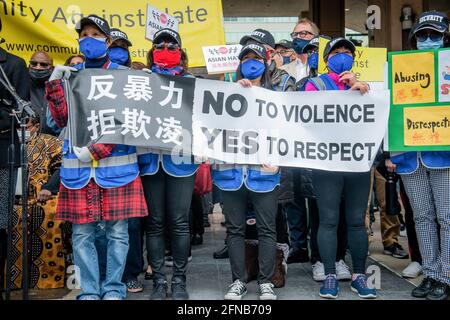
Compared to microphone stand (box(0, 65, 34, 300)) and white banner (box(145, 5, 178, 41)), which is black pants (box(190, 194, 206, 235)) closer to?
white banner (box(145, 5, 178, 41))

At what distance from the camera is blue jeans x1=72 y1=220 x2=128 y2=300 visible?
421cm

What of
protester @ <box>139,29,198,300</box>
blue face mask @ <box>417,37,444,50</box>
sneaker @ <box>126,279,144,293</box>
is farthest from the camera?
sneaker @ <box>126,279,144,293</box>

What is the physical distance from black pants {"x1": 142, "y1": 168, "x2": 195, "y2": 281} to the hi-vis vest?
25 centimetres

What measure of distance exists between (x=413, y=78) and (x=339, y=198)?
113 cm

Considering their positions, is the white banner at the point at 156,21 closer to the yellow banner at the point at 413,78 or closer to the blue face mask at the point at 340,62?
the blue face mask at the point at 340,62

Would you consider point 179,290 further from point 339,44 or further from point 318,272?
point 339,44

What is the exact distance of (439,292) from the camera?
4523mm

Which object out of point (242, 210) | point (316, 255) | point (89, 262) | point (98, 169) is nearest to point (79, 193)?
point (98, 169)

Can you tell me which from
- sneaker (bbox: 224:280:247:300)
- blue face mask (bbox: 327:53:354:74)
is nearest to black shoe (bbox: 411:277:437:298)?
sneaker (bbox: 224:280:247:300)

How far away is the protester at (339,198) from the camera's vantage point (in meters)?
4.55

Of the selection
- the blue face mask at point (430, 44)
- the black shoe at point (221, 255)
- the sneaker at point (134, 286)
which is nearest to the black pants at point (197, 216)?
the black shoe at point (221, 255)

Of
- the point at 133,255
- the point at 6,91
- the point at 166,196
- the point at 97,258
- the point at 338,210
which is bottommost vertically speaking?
the point at 133,255

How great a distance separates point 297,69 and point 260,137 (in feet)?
6.21

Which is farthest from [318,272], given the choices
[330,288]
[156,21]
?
[156,21]
